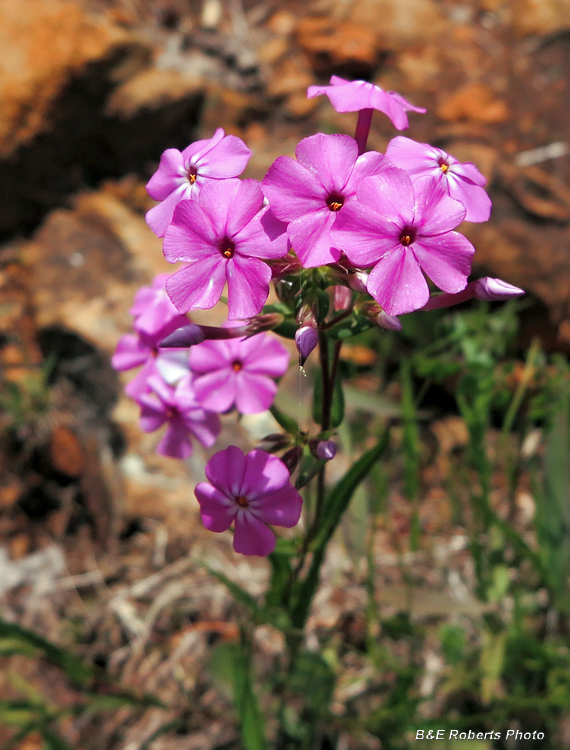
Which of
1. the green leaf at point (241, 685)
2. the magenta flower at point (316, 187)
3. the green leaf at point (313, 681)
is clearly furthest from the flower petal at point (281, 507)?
the green leaf at point (313, 681)

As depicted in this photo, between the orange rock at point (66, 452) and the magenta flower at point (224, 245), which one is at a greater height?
the magenta flower at point (224, 245)

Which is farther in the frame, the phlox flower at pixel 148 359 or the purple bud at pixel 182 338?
the phlox flower at pixel 148 359

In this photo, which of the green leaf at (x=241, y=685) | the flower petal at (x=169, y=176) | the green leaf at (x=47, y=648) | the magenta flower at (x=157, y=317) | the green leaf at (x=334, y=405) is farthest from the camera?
the green leaf at (x=47, y=648)

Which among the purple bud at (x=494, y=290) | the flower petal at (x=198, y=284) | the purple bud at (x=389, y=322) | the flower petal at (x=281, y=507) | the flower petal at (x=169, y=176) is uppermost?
the flower petal at (x=169, y=176)

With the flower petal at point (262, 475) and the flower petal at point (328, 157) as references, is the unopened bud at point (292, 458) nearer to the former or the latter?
the flower petal at point (262, 475)

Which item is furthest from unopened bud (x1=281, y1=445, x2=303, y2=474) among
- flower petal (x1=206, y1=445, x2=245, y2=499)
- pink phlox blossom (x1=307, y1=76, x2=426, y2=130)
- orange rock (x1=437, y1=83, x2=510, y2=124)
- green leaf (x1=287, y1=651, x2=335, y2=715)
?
orange rock (x1=437, y1=83, x2=510, y2=124)

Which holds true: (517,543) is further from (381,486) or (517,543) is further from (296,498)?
(296,498)

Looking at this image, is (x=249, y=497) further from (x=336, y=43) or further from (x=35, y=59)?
(x=336, y=43)

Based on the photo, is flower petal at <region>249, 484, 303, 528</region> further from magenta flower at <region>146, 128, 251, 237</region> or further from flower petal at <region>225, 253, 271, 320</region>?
magenta flower at <region>146, 128, 251, 237</region>

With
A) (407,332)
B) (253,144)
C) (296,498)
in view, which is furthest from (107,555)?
(253,144)
